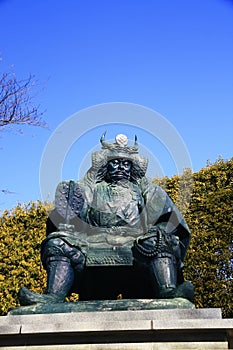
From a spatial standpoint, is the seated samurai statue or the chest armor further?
the chest armor

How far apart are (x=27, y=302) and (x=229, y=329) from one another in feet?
6.07

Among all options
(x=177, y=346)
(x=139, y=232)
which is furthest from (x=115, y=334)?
(x=139, y=232)

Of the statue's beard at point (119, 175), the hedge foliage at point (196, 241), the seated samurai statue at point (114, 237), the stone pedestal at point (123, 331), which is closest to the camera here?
the stone pedestal at point (123, 331)

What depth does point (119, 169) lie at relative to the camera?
5824 mm

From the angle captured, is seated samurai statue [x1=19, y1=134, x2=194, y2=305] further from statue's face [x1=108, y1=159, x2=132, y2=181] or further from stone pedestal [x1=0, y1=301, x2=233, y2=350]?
stone pedestal [x1=0, y1=301, x2=233, y2=350]

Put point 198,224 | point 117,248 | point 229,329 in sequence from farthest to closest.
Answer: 1. point 198,224
2. point 117,248
3. point 229,329

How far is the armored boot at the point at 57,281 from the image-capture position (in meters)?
4.74

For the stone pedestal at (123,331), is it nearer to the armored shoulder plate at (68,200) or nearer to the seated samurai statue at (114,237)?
the seated samurai statue at (114,237)

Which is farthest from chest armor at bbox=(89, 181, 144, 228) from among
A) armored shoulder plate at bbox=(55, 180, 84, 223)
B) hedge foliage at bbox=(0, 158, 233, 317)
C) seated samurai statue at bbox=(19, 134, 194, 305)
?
hedge foliage at bbox=(0, 158, 233, 317)

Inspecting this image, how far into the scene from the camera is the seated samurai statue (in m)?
4.85

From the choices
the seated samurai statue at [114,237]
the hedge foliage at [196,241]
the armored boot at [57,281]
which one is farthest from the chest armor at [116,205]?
the hedge foliage at [196,241]

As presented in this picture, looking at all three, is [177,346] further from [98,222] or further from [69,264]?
[98,222]

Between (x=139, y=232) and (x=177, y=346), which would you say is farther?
(x=139, y=232)

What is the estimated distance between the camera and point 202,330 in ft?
13.1
